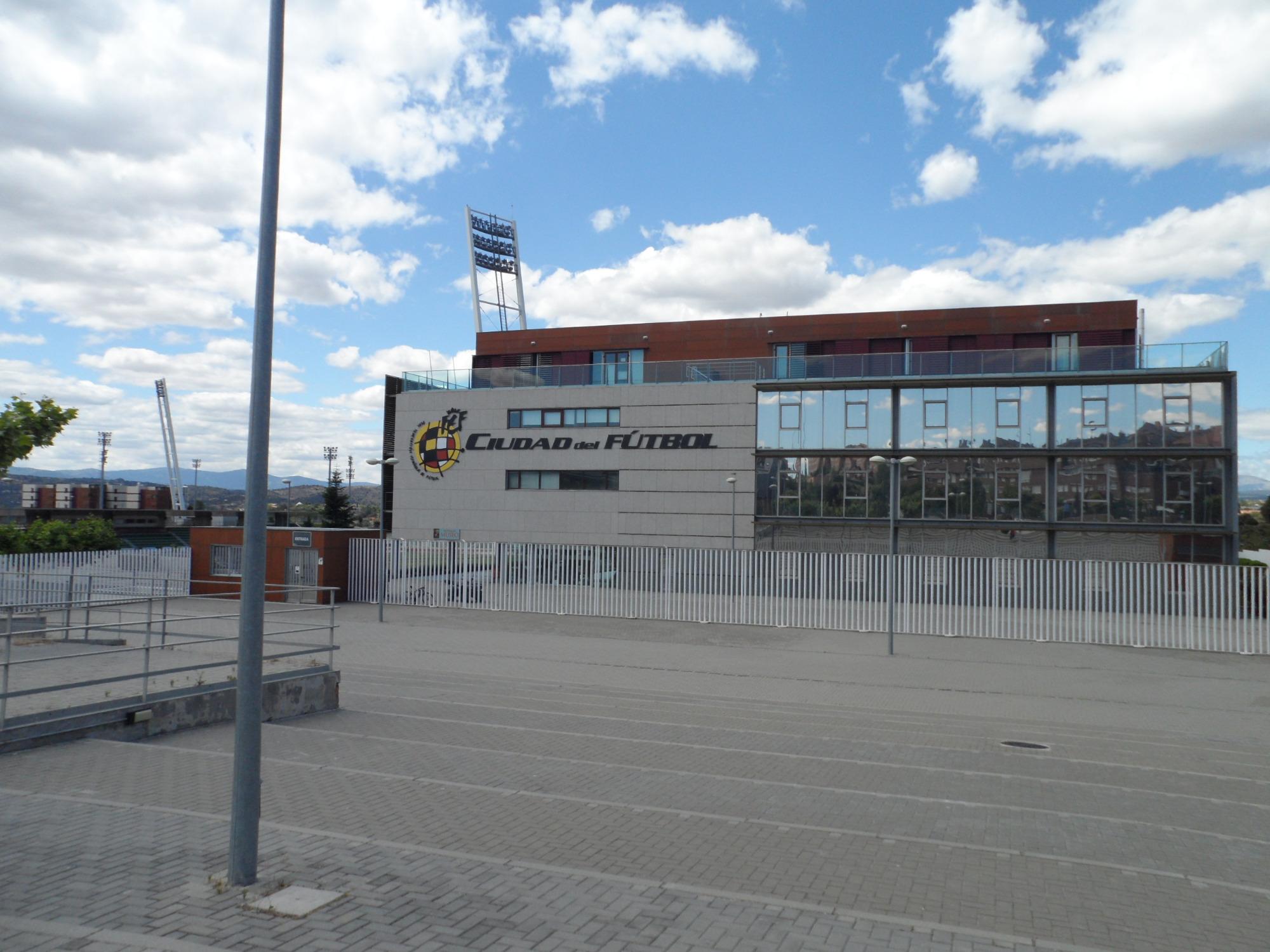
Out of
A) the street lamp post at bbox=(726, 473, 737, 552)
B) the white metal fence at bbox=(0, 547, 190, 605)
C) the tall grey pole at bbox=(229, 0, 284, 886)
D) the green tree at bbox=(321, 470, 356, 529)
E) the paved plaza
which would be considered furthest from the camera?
the green tree at bbox=(321, 470, 356, 529)

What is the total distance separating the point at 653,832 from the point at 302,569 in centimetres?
2729

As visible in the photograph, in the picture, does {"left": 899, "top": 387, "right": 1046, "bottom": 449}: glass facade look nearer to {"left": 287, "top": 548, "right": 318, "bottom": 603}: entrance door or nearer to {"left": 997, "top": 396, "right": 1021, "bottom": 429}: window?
{"left": 997, "top": 396, "right": 1021, "bottom": 429}: window

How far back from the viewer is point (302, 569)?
104 ft

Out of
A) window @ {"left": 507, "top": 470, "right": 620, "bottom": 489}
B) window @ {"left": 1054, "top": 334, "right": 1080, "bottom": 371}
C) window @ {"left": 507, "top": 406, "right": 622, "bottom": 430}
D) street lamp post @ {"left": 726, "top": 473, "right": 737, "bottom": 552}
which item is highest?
window @ {"left": 1054, "top": 334, "right": 1080, "bottom": 371}

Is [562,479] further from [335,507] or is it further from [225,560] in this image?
[335,507]

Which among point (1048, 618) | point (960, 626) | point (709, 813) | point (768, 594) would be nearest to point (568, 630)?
point (768, 594)

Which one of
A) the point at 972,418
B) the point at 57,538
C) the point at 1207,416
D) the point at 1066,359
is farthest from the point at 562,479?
the point at 1207,416

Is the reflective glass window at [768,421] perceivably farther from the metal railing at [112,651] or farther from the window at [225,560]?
the metal railing at [112,651]

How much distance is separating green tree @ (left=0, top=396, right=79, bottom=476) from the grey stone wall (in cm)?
1966

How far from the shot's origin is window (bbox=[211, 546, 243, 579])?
33.0 metres

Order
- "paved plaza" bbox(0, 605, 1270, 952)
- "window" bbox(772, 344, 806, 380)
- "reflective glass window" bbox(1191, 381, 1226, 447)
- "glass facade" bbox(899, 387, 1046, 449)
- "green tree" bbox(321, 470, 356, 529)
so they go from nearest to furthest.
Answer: "paved plaza" bbox(0, 605, 1270, 952) → "reflective glass window" bbox(1191, 381, 1226, 447) → "glass facade" bbox(899, 387, 1046, 449) → "window" bbox(772, 344, 806, 380) → "green tree" bbox(321, 470, 356, 529)

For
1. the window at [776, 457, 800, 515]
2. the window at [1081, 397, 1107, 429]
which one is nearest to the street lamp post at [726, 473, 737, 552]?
the window at [776, 457, 800, 515]

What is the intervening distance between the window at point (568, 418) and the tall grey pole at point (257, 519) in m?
32.9

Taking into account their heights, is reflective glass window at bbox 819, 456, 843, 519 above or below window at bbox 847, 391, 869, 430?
below
